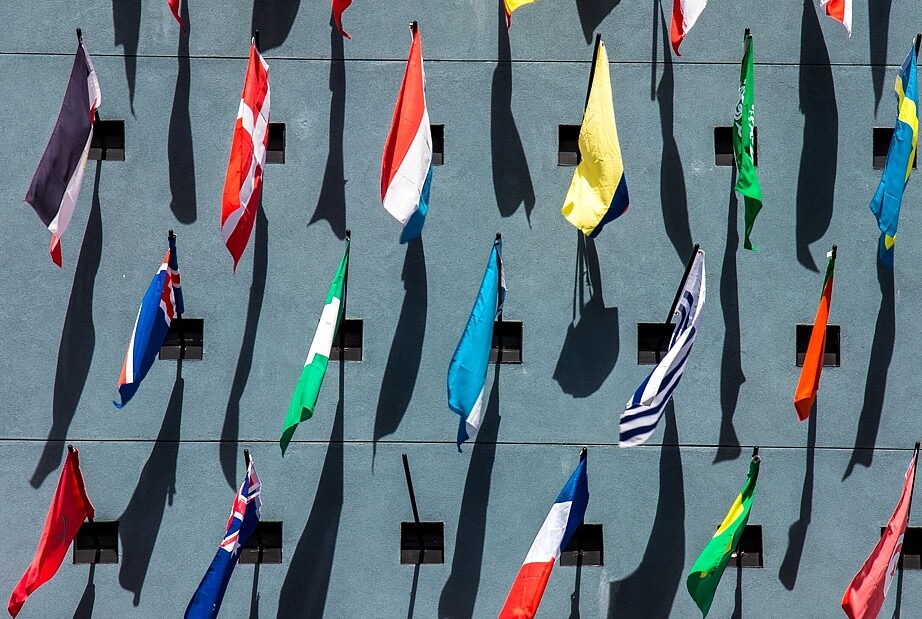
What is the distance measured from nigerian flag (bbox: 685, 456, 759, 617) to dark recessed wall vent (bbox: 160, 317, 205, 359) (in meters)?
6.94

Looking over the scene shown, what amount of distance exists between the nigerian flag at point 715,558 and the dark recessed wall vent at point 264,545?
5258 mm

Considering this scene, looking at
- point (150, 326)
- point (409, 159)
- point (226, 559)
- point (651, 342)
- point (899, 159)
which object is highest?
point (899, 159)

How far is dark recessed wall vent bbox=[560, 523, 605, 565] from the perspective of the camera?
1850cm

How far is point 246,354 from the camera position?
61.8 ft

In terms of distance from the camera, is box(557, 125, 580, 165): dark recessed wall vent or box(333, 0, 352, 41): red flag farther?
box(557, 125, 580, 165): dark recessed wall vent

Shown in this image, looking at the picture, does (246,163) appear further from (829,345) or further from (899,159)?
(899,159)

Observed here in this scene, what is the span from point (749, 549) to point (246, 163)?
8.10m

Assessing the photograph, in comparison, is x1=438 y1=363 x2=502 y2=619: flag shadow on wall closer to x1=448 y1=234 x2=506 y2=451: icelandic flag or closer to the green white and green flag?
x1=448 y1=234 x2=506 y2=451: icelandic flag

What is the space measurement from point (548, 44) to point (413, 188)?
3368 mm

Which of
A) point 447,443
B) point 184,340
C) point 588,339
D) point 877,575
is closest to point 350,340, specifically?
point 447,443

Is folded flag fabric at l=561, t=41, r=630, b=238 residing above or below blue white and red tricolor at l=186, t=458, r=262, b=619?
above

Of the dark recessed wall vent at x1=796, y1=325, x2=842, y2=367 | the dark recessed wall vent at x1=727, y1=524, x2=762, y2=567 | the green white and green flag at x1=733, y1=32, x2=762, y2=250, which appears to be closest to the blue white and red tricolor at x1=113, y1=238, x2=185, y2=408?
the green white and green flag at x1=733, y1=32, x2=762, y2=250

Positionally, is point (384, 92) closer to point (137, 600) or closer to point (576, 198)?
point (576, 198)

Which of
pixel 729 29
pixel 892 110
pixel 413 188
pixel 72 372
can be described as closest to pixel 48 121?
pixel 72 372
